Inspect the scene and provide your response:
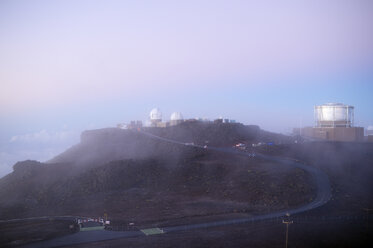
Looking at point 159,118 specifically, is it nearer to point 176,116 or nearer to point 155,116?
point 155,116

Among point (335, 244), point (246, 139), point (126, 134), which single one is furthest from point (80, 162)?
point (335, 244)

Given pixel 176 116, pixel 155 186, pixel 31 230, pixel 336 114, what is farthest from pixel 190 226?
pixel 176 116

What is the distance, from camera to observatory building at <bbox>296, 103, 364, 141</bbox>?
67125 millimetres

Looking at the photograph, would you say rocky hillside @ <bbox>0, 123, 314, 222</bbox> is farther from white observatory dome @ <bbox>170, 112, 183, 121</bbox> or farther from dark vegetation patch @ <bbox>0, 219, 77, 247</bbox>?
white observatory dome @ <bbox>170, 112, 183, 121</bbox>

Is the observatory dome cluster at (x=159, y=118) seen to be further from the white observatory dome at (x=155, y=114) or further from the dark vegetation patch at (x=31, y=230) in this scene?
the dark vegetation patch at (x=31, y=230)

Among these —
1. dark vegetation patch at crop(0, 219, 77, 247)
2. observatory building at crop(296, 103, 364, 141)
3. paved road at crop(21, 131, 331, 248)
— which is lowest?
dark vegetation patch at crop(0, 219, 77, 247)

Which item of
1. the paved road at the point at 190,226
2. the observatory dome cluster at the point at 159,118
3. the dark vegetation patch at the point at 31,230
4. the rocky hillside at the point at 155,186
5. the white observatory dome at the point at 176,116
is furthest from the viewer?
the white observatory dome at the point at 176,116

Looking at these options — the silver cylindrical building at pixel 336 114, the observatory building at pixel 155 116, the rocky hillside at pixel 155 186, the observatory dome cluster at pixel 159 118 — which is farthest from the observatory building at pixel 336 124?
the observatory building at pixel 155 116

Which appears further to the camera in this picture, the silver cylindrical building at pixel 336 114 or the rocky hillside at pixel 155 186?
the silver cylindrical building at pixel 336 114

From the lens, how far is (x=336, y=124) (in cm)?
7000

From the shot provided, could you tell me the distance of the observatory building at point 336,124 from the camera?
67125 millimetres

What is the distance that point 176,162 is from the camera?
52.8 metres

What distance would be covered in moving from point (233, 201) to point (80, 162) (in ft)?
106

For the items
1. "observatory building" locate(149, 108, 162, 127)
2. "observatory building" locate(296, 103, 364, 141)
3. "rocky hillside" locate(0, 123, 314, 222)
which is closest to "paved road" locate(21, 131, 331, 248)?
"rocky hillside" locate(0, 123, 314, 222)
